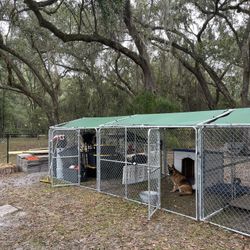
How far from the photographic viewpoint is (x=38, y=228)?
5.45 metres

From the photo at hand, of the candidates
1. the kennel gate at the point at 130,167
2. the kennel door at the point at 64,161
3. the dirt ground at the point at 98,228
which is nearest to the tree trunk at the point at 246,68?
the kennel gate at the point at 130,167

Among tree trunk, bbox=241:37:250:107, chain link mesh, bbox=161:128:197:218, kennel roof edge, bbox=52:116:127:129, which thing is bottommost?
chain link mesh, bbox=161:128:197:218

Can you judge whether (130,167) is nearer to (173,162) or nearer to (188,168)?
(173,162)

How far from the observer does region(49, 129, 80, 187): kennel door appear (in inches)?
356

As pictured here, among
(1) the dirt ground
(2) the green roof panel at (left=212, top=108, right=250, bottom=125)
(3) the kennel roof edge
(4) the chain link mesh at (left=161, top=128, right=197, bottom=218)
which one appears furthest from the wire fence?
(2) the green roof panel at (left=212, top=108, right=250, bottom=125)

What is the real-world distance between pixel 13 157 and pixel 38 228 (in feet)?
31.9

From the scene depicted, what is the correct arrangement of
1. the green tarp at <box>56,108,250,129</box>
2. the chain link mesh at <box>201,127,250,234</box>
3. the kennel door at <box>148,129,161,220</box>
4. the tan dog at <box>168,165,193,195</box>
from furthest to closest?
the tan dog at <box>168,165,193,195</box> < the kennel door at <box>148,129,161,220</box> < the chain link mesh at <box>201,127,250,234</box> < the green tarp at <box>56,108,250,129</box>

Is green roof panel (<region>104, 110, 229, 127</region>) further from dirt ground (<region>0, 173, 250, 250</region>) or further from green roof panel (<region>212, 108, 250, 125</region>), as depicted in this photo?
dirt ground (<region>0, 173, 250, 250</region>)

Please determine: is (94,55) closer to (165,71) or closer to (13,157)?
(165,71)

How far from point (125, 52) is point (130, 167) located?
8.27 metres

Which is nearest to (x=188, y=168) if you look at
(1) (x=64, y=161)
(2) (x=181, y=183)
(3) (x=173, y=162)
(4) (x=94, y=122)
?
(3) (x=173, y=162)

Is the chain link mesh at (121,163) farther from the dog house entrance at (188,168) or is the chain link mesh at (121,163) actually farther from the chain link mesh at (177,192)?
the dog house entrance at (188,168)

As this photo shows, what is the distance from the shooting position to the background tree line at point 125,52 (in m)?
14.0

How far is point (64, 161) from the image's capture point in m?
Result: 9.45
